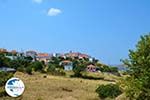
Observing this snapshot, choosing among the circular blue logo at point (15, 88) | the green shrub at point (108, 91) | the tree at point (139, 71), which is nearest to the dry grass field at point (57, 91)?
the green shrub at point (108, 91)

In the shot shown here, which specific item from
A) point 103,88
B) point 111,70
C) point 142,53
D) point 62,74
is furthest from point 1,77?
point 111,70

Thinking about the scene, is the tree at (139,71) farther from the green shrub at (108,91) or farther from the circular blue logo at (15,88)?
the green shrub at (108,91)

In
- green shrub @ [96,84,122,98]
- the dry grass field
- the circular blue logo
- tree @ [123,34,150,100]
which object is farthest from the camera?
the dry grass field

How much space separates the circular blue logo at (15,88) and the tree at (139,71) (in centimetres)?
815

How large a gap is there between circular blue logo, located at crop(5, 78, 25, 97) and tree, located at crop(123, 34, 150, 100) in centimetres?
815

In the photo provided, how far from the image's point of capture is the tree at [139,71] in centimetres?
2058

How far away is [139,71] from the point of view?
857 inches

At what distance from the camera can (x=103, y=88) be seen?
39.9m

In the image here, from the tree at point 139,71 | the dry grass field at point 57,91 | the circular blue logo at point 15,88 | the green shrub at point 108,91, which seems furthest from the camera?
the dry grass field at point 57,91

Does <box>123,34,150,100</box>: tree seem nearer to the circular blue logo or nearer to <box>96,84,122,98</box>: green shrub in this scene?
the circular blue logo

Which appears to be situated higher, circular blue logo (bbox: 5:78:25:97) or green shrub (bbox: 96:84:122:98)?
green shrub (bbox: 96:84:122:98)

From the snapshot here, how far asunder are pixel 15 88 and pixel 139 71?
9332mm

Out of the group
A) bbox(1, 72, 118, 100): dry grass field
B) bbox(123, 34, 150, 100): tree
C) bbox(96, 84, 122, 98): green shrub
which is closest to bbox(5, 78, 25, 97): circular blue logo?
bbox(123, 34, 150, 100): tree

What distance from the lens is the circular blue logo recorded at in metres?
14.0
